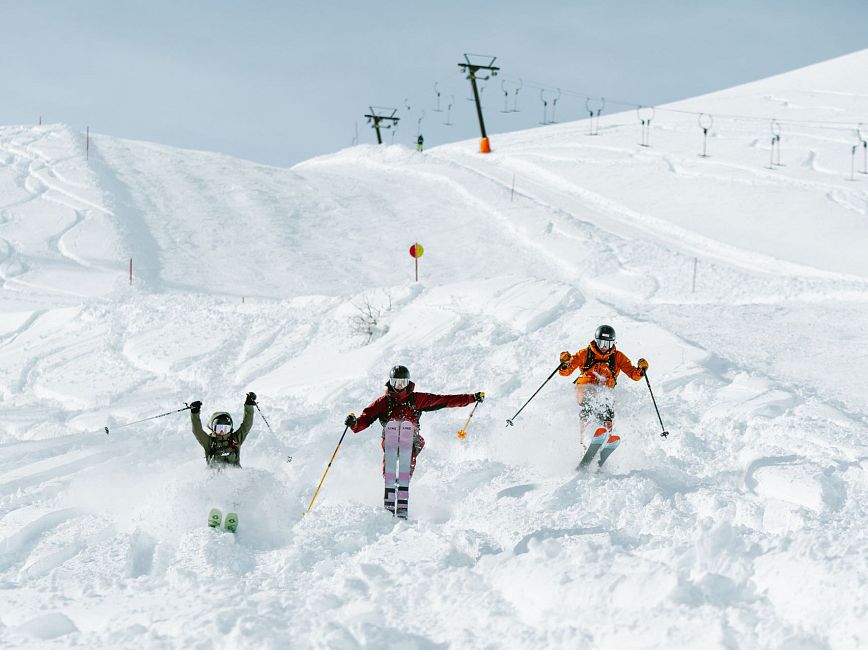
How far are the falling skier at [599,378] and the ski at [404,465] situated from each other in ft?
5.72

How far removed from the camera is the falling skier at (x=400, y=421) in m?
7.18

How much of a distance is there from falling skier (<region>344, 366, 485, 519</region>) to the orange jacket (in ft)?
4.41

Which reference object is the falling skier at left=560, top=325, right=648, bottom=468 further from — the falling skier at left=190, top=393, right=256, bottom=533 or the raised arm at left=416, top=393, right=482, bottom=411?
the falling skier at left=190, top=393, right=256, bottom=533

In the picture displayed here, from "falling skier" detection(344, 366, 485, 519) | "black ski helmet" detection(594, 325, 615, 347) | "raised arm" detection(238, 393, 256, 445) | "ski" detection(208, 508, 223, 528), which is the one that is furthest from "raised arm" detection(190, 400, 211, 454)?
"black ski helmet" detection(594, 325, 615, 347)

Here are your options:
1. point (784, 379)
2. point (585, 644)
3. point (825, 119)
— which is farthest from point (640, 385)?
point (825, 119)

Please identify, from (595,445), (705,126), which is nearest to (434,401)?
(595,445)

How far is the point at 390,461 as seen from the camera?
23.9ft

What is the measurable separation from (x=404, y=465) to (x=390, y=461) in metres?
0.17

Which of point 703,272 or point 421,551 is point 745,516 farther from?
point 703,272

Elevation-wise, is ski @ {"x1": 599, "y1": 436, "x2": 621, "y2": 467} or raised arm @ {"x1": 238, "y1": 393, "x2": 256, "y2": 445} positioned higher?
raised arm @ {"x1": 238, "y1": 393, "x2": 256, "y2": 445}

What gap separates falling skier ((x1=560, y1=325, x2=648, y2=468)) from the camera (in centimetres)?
787

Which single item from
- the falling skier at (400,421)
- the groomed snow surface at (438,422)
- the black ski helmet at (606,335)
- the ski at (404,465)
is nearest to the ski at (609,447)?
the groomed snow surface at (438,422)

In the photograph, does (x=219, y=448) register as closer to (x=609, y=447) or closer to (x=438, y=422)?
(x=438, y=422)

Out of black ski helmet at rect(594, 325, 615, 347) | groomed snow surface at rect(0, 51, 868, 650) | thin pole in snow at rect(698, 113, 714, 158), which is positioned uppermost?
thin pole in snow at rect(698, 113, 714, 158)
